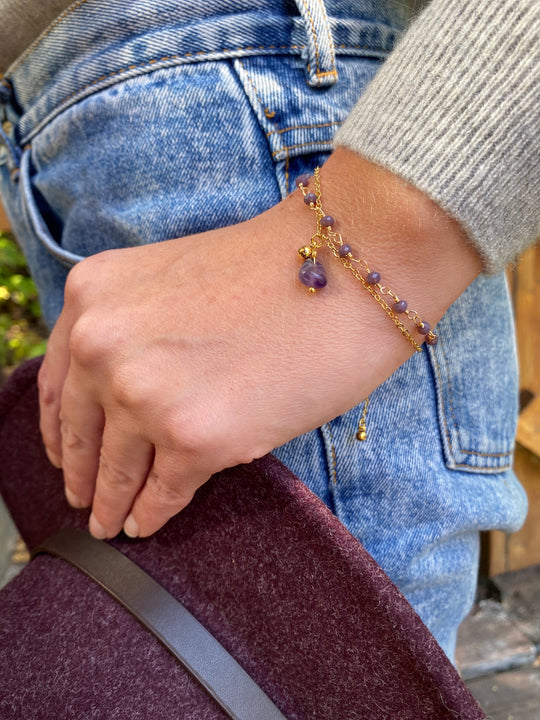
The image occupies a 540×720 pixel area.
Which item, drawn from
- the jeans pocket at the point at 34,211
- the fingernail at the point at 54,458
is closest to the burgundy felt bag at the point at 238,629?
the fingernail at the point at 54,458

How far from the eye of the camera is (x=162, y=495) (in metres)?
0.65

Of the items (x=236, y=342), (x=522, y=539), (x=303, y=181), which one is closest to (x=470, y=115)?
(x=303, y=181)

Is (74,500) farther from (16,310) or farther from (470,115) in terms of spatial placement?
(16,310)

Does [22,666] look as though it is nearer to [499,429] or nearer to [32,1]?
[499,429]

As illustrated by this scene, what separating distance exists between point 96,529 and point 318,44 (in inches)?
26.2

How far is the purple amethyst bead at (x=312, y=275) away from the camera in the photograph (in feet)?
1.87

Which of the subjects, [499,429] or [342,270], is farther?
[499,429]

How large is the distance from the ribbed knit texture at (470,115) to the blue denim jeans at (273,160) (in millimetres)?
158

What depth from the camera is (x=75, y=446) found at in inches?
28.7

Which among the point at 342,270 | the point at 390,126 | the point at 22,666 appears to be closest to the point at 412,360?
the point at 342,270

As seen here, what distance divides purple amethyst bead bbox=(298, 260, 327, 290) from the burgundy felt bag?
21 centimetres

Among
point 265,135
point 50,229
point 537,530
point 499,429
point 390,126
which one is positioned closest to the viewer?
point 390,126

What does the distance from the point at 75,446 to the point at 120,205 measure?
32cm

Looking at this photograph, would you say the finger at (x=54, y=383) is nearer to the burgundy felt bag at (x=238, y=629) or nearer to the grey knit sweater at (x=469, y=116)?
the burgundy felt bag at (x=238, y=629)
